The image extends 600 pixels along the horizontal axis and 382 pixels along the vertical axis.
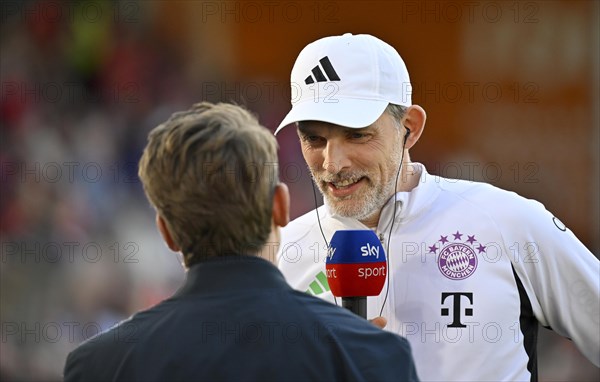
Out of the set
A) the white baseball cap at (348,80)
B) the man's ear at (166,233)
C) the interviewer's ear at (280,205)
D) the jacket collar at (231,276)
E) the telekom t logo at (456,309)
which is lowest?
the telekom t logo at (456,309)

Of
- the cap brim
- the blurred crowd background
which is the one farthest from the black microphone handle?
the blurred crowd background

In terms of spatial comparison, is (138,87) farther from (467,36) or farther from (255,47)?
(467,36)

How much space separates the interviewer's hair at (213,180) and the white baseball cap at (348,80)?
0.92m

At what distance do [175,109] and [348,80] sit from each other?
9.80 ft

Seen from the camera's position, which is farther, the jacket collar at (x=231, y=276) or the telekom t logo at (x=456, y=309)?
the telekom t logo at (x=456, y=309)

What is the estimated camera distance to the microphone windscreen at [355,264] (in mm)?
1992

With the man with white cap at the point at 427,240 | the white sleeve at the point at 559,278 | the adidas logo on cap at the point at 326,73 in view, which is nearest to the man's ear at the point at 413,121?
the man with white cap at the point at 427,240

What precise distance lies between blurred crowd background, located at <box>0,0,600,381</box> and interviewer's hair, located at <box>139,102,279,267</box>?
357cm

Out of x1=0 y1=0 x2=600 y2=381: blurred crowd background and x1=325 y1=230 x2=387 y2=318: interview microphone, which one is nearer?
x1=325 y1=230 x2=387 y2=318: interview microphone

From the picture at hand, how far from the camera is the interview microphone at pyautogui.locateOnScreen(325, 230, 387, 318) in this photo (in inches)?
78.4

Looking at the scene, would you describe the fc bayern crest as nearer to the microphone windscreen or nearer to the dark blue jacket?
the microphone windscreen

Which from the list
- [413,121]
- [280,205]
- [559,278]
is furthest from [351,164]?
[280,205]

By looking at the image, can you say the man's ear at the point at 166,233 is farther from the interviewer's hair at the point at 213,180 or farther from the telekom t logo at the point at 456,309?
the telekom t logo at the point at 456,309

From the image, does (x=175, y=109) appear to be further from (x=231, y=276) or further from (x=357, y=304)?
(x=231, y=276)
